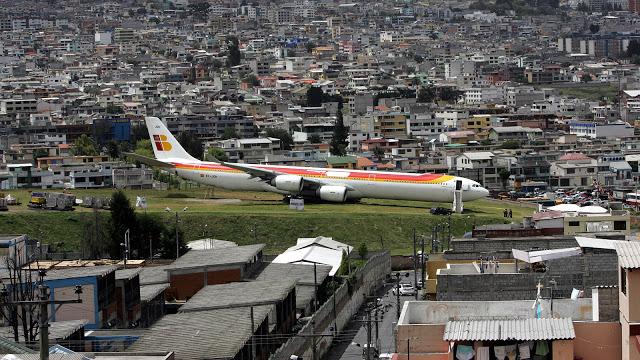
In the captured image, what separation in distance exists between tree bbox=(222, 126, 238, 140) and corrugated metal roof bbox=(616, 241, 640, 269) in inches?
2970

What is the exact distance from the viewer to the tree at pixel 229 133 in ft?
295

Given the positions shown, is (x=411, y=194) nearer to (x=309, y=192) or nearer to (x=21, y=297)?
(x=309, y=192)

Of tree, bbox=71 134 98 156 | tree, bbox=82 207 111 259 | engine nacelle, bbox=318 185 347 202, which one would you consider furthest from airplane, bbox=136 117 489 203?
tree, bbox=71 134 98 156

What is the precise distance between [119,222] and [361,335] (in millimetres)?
12593

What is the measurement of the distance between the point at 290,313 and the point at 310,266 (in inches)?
238

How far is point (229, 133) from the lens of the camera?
91.0 m

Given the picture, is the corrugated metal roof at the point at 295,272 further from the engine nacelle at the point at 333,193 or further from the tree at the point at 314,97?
the tree at the point at 314,97

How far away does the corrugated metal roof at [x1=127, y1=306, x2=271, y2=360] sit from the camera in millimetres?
22391

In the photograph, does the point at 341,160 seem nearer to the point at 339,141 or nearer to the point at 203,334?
the point at 339,141

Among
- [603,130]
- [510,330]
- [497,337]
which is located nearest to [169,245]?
[510,330]

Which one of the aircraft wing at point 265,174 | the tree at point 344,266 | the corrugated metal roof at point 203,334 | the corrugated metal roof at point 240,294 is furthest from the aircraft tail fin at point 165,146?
the corrugated metal roof at point 203,334

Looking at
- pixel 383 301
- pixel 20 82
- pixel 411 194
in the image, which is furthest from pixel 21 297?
pixel 20 82

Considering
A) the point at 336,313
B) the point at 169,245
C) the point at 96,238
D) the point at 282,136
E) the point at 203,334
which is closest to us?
the point at 203,334

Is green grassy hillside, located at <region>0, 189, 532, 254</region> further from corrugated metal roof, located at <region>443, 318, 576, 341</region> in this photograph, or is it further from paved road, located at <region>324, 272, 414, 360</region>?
corrugated metal roof, located at <region>443, 318, 576, 341</region>
